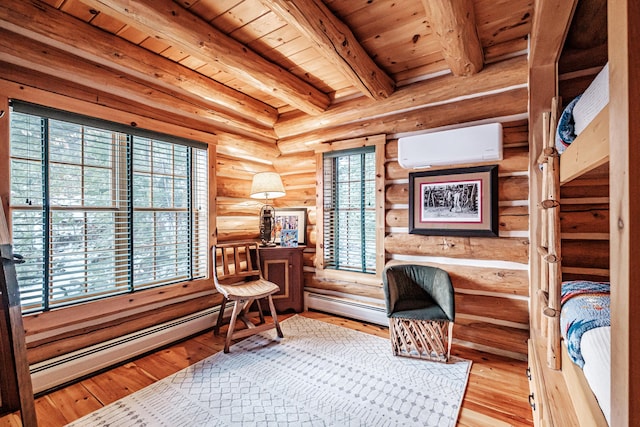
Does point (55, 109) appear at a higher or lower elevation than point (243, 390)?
higher

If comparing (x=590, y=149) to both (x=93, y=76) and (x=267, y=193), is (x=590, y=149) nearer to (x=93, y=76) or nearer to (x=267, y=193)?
(x=267, y=193)

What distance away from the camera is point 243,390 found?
216cm

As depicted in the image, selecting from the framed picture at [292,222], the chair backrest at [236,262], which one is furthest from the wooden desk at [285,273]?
the framed picture at [292,222]

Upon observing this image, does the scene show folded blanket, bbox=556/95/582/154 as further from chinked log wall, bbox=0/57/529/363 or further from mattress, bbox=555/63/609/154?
chinked log wall, bbox=0/57/529/363

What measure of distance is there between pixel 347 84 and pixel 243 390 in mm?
3115

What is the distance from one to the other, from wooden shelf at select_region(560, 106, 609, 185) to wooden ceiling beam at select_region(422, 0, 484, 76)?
1.12 m

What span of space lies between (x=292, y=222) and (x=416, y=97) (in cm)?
216

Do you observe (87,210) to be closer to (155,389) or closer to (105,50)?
(105,50)

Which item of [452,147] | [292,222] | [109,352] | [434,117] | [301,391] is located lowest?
[301,391]

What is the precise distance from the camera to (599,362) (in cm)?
89

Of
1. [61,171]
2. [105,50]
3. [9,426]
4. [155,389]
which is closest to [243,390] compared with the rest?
[155,389]

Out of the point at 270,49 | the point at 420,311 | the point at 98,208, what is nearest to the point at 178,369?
the point at 98,208

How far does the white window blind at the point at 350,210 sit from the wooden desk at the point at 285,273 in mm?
398

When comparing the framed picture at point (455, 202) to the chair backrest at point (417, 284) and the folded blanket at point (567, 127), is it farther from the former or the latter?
the folded blanket at point (567, 127)
